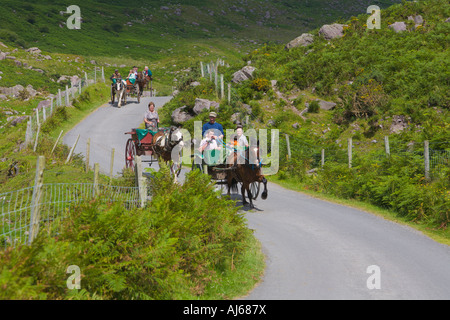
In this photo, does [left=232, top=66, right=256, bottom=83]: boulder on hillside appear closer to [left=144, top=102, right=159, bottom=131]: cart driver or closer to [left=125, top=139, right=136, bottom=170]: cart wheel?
[left=144, top=102, right=159, bottom=131]: cart driver

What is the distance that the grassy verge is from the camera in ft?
42.1

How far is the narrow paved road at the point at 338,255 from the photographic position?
8430mm

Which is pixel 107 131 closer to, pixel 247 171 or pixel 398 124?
pixel 247 171

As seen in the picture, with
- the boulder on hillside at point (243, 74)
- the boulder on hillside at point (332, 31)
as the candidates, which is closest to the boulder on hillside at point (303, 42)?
the boulder on hillside at point (332, 31)

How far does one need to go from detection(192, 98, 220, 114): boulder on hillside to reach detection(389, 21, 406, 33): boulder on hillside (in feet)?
57.7

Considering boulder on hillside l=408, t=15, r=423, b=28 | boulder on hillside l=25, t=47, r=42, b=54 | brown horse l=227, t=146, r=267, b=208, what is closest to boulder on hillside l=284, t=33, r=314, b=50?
boulder on hillside l=408, t=15, r=423, b=28

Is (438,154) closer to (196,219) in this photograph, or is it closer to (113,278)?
(196,219)

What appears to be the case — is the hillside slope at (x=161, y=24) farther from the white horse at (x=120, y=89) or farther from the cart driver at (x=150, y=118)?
the cart driver at (x=150, y=118)

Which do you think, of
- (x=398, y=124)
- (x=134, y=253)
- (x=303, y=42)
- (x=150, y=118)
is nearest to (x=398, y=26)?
(x=303, y=42)

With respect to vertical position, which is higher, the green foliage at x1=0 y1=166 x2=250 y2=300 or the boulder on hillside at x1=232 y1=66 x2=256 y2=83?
the boulder on hillside at x1=232 y1=66 x2=256 y2=83

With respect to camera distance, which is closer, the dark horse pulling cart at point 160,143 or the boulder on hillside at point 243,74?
the dark horse pulling cart at point 160,143

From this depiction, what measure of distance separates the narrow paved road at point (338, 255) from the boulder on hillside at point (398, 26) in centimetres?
2507

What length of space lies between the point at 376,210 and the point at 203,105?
16.3m
